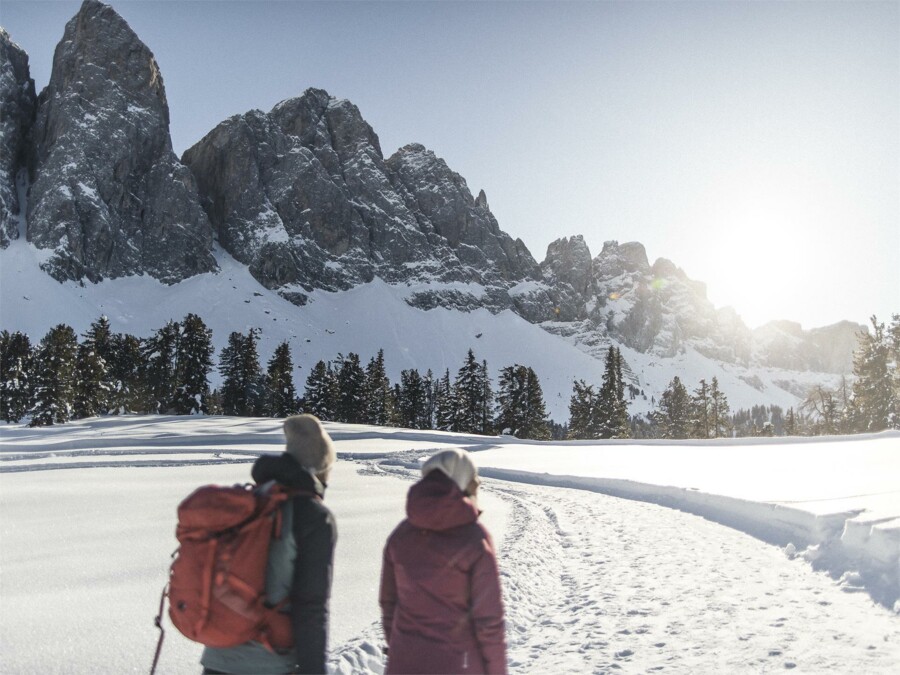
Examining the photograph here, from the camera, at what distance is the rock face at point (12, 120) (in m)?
127

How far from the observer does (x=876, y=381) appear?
1804 inches

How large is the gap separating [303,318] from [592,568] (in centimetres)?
14874

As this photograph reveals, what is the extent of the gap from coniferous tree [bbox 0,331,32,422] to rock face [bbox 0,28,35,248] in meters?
95.4

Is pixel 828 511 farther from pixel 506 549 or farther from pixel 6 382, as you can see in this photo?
pixel 6 382

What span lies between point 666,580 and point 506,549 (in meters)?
2.79

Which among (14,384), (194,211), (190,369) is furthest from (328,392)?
(194,211)

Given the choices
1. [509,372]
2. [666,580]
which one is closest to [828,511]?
[666,580]

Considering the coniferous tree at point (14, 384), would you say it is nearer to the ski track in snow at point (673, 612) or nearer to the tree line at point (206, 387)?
the tree line at point (206, 387)

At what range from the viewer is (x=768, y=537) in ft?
33.9

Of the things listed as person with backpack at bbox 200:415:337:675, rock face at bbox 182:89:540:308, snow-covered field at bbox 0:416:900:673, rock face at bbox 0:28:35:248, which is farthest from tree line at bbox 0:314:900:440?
rock face at bbox 182:89:540:308

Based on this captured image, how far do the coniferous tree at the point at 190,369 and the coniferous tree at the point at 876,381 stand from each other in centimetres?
5883

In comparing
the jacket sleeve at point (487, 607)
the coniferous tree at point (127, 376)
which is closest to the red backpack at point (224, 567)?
the jacket sleeve at point (487, 607)

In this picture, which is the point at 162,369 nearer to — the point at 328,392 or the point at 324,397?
the point at 324,397

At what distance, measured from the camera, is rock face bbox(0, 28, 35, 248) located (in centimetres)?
12725
